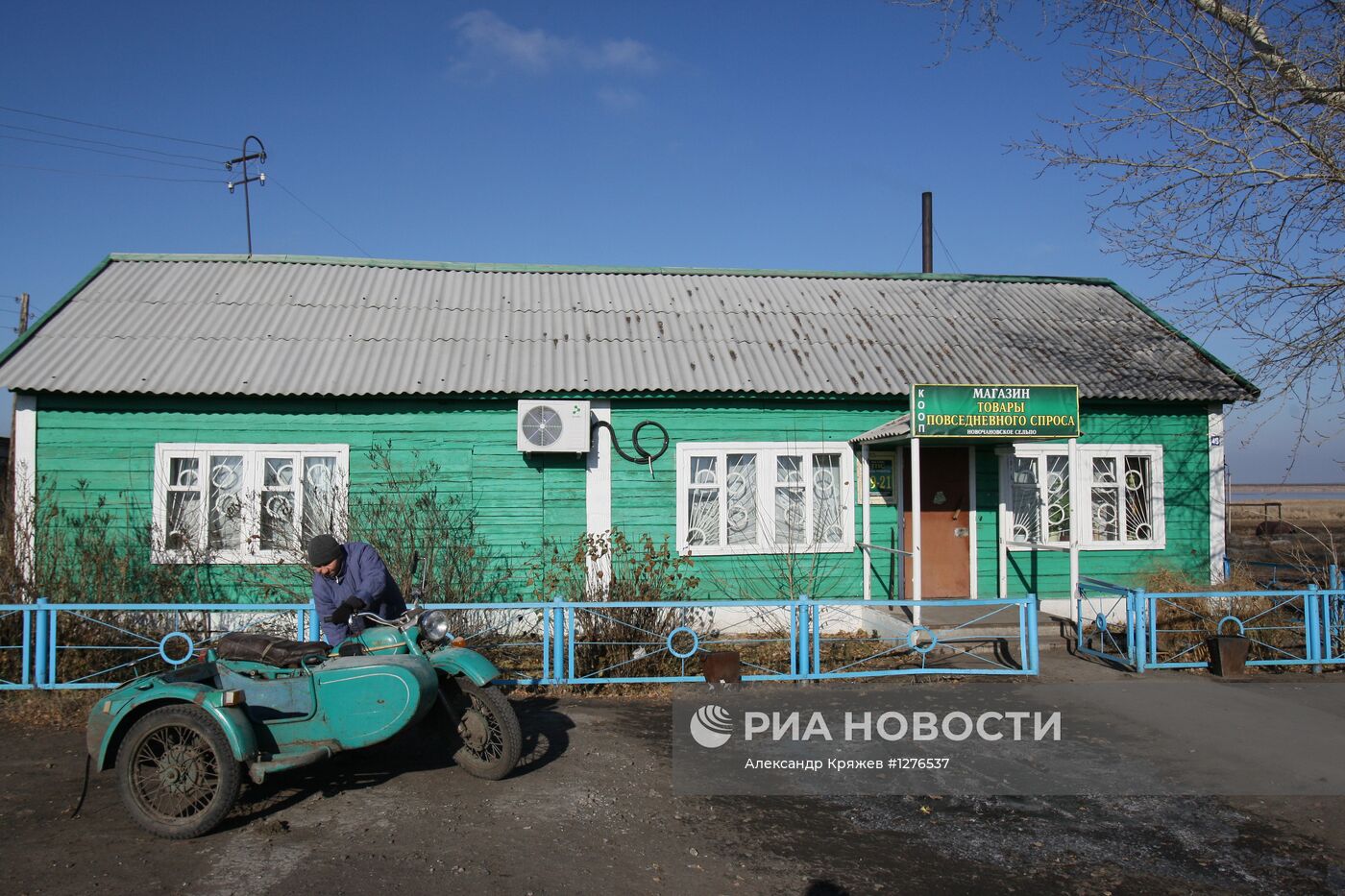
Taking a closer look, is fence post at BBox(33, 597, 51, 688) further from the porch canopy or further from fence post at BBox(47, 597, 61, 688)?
the porch canopy

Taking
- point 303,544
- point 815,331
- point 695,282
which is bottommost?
point 303,544

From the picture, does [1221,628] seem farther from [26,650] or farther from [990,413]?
[26,650]

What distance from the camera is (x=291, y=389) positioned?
35.9 feet

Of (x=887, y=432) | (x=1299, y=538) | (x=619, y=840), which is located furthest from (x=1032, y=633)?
(x=1299, y=538)

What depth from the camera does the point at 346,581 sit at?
6.05 metres

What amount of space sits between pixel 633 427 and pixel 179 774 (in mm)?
7187

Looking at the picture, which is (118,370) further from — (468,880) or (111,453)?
(468,880)

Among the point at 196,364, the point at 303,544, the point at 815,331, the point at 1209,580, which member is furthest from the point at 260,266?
the point at 1209,580

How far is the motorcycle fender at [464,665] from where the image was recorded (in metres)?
5.73

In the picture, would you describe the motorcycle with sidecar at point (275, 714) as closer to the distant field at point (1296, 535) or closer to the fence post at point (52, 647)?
the fence post at point (52, 647)

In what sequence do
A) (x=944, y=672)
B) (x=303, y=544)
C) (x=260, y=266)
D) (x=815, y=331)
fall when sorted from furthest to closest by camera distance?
(x=260, y=266) → (x=815, y=331) → (x=303, y=544) → (x=944, y=672)

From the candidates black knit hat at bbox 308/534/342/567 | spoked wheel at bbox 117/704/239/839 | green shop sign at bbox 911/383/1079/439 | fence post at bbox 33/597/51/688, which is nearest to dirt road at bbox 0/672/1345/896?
spoked wheel at bbox 117/704/239/839

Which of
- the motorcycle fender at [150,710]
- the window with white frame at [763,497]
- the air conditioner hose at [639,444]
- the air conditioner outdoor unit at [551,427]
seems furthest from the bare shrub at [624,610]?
the motorcycle fender at [150,710]

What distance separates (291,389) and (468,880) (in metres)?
7.93
